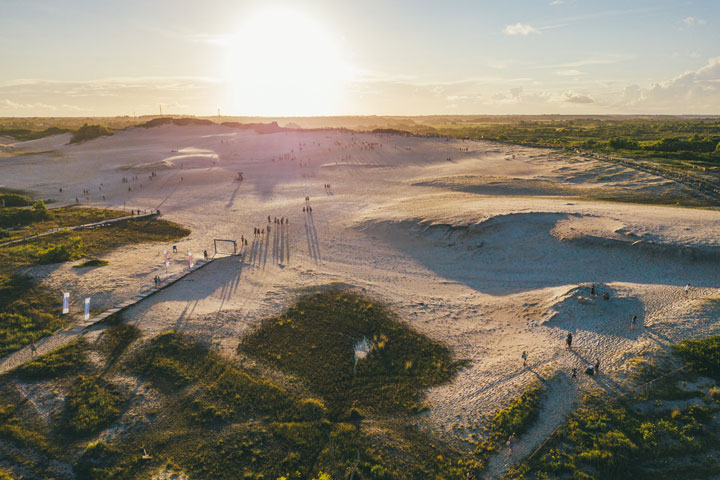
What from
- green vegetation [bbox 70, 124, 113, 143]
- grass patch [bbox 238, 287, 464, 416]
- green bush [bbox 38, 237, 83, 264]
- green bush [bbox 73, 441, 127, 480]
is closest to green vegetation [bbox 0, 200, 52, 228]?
green bush [bbox 38, 237, 83, 264]

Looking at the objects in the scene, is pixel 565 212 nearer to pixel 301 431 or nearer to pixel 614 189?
pixel 614 189

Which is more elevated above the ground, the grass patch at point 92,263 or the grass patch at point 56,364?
the grass patch at point 92,263

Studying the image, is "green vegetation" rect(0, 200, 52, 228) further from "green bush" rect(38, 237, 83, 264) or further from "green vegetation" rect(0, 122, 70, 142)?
"green vegetation" rect(0, 122, 70, 142)

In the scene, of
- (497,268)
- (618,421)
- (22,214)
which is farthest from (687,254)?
(22,214)

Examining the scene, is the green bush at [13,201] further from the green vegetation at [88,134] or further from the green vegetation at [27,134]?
the green vegetation at [27,134]

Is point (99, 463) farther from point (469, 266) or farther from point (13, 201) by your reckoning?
point (13, 201)

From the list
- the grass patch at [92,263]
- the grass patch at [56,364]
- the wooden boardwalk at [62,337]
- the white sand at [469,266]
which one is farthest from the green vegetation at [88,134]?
the grass patch at [56,364]
